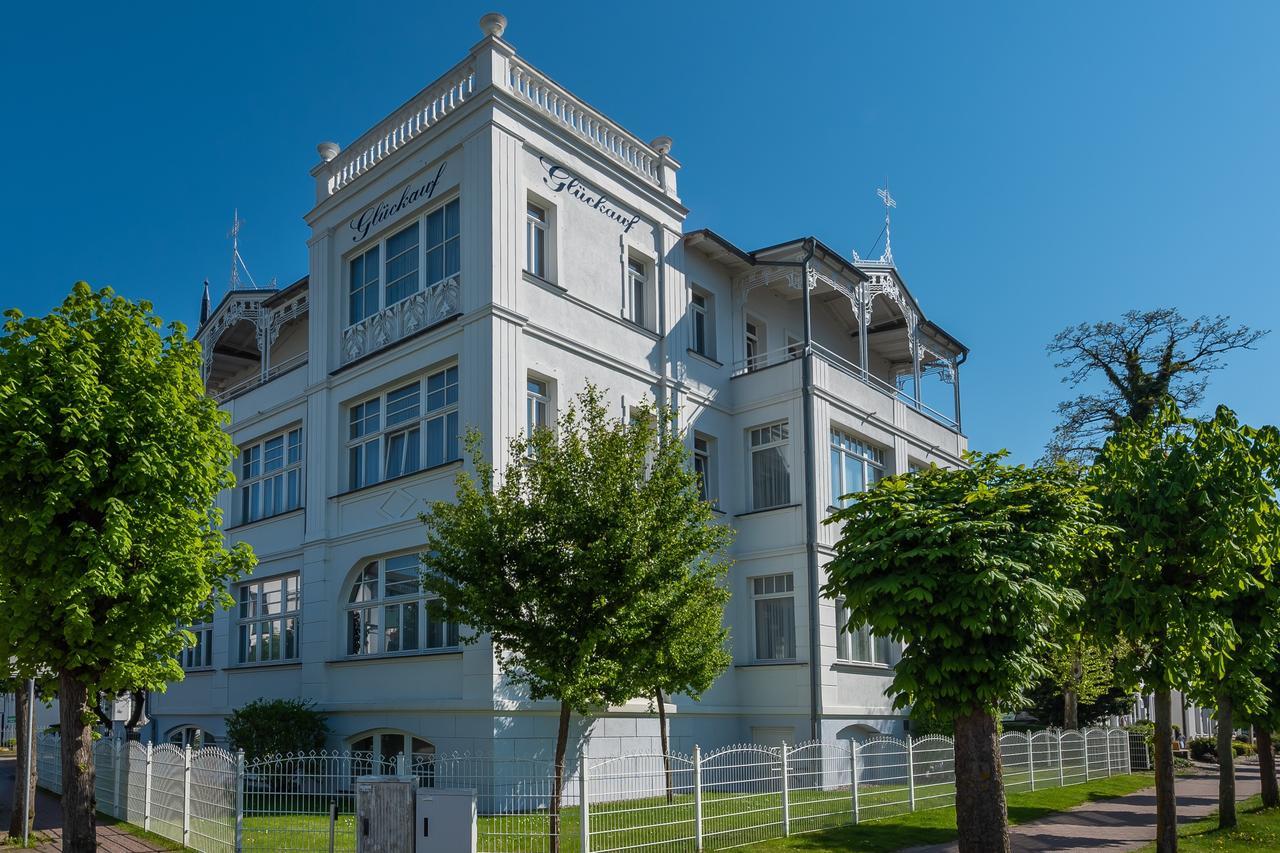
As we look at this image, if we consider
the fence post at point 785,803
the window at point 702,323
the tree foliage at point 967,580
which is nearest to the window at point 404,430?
the window at point 702,323

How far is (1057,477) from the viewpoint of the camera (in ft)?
42.7

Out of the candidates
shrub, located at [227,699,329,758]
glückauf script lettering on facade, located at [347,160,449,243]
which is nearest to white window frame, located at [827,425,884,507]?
glückauf script lettering on facade, located at [347,160,449,243]

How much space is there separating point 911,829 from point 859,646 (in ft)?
26.2

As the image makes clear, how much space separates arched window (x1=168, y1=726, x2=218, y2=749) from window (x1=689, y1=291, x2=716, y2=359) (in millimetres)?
13778

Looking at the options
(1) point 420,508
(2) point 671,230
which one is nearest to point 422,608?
(1) point 420,508

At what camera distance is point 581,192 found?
861 inches

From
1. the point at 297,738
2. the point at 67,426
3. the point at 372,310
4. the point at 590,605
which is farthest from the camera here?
the point at 372,310

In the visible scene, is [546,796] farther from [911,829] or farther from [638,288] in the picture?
[638,288]

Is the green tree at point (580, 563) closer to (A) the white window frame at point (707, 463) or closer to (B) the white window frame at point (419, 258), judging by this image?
(B) the white window frame at point (419, 258)

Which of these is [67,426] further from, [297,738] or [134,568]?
[297,738]

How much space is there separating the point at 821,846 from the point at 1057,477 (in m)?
5.72

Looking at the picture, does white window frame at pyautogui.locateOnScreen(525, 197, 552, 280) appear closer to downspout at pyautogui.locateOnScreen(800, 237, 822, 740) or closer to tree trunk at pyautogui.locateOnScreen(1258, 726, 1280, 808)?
Answer: downspout at pyautogui.locateOnScreen(800, 237, 822, 740)

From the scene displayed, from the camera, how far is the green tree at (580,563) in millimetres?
14250

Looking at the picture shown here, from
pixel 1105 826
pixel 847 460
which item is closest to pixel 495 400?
pixel 847 460
